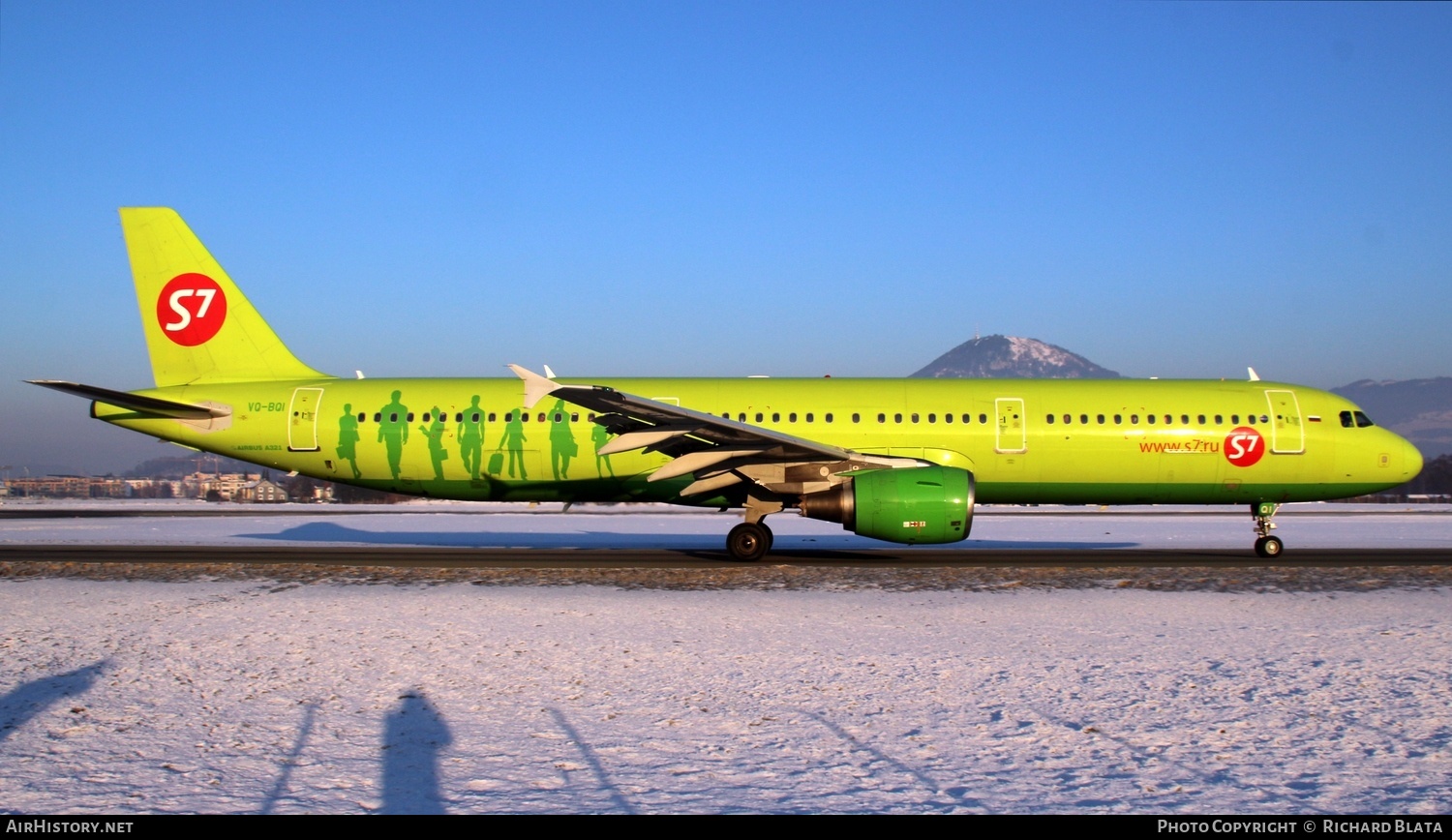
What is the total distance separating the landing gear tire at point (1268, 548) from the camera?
16.8 metres

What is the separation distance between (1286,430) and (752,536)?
9.85m

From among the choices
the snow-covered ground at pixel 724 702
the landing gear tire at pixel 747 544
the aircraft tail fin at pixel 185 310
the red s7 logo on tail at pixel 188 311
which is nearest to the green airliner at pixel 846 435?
the landing gear tire at pixel 747 544

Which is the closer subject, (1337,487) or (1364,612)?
(1364,612)

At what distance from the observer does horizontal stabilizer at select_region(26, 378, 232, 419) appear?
15898 millimetres

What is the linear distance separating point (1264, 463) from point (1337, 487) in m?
1.51

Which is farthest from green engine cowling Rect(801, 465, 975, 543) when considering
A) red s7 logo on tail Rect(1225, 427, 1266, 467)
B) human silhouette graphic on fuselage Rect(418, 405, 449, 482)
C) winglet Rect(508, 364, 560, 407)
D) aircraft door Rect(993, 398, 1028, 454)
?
human silhouette graphic on fuselage Rect(418, 405, 449, 482)

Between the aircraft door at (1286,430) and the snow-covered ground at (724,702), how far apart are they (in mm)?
5232

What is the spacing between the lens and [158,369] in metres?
18.4

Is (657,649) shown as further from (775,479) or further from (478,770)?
(775,479)

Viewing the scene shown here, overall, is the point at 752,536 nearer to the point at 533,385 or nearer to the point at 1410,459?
the point at 533,385

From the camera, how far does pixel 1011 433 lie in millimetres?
16984

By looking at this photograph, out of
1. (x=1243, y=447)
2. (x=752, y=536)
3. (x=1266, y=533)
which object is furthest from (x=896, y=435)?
(x=1266, y=533)

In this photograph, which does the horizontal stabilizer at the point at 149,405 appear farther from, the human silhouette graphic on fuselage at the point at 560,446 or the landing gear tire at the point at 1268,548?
the landing gear tire at the point at 1268,548

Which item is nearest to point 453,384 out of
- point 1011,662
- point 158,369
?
point 158,369
